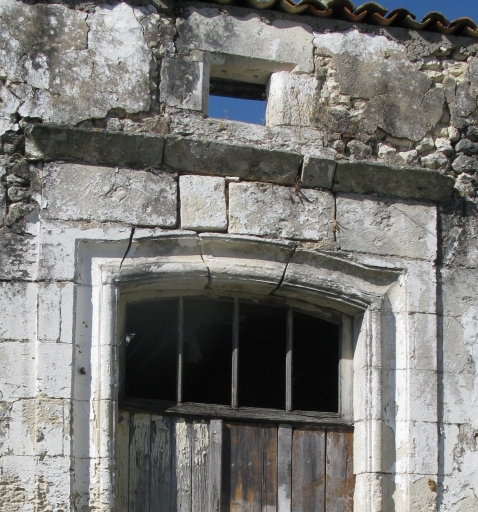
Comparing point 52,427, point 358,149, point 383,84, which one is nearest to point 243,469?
point 52,427

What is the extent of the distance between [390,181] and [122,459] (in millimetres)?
2296

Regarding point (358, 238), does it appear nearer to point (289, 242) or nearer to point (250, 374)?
point (289, 242)

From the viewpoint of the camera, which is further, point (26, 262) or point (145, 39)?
point (145, 39)

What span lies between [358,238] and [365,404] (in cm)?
99

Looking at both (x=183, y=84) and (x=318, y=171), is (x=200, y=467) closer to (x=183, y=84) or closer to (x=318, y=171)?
(x=318, y=171)

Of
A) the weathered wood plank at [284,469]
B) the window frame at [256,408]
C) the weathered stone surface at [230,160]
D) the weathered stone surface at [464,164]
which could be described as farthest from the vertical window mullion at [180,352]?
the weathered stone surface at [464,164]

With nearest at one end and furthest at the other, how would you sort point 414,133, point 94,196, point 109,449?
point 109,449 < point 94,196 < point 414,133

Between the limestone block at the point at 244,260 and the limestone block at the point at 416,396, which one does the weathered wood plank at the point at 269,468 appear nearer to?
the limestone block at the point at 416,396

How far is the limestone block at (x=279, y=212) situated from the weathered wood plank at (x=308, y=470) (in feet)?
3.87

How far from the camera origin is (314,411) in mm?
6188

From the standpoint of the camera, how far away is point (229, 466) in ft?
19.6

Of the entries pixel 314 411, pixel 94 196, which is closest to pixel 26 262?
pixel 94 196

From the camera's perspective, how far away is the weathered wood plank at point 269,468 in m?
5.96

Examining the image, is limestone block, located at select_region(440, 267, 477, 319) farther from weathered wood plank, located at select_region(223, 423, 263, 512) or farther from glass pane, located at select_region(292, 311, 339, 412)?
weathered wood plank, located at select_region(223, 423, 263, 512)
